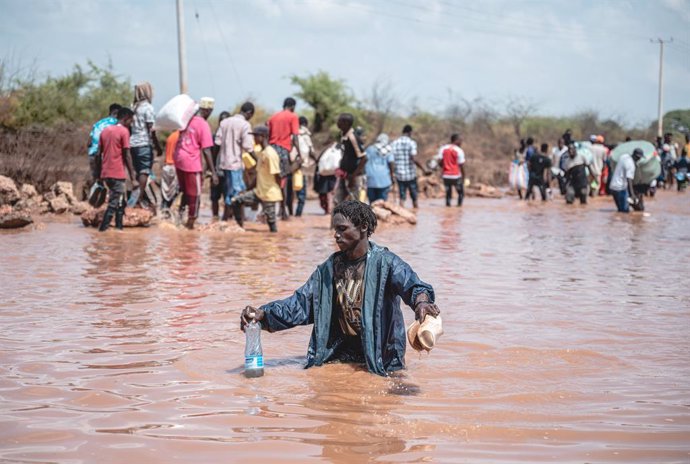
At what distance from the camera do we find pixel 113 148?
12.6 metres

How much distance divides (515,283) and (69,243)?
5.94m

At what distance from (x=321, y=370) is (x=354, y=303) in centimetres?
44

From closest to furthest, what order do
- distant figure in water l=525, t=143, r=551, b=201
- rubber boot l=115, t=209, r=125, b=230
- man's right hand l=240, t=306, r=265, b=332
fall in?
man's right hand l=240, t=306, r=265, b=332
rubber boot l=115, t=209, r=125, b=230
distant figure in water l=525, t=143, r=551, b=201

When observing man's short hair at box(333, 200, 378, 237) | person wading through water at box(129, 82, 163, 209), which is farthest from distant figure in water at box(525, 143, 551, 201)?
man's short hair at box(333, 200, 378, 237)

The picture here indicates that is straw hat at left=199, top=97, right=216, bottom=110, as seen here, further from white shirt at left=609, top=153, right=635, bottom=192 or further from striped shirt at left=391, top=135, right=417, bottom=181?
white shirt at left=609, top=153, right=635, bottom=192

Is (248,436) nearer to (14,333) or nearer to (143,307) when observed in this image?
(14,333)

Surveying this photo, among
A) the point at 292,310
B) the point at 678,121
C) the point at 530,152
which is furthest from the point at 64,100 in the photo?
the point at 678,121

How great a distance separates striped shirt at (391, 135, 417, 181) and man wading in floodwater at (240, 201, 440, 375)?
1453 centimetres

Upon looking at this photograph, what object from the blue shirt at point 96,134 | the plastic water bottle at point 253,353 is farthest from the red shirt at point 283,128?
the plastic water bottle at point 253,353

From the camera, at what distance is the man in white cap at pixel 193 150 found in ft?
42.4

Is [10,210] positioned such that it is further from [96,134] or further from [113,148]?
[113,148]

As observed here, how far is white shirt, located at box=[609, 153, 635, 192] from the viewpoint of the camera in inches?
709

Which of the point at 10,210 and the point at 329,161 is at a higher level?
the point at 329,161

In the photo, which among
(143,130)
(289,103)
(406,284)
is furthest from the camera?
(289,103)
